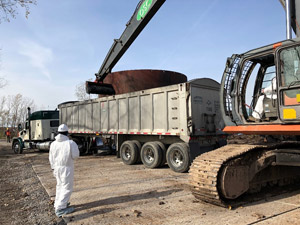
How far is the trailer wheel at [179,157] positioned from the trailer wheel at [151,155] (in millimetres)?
496

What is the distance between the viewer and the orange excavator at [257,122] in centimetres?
425

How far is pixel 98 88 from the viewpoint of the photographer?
14.5m

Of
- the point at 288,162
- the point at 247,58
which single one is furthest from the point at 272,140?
the point at 247,58

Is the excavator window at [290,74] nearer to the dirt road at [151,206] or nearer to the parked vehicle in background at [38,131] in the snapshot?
the dirt road at [151,206]

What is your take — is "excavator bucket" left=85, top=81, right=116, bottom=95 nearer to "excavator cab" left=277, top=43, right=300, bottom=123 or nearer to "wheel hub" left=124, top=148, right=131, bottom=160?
"wheel hub" left=124, top=148, right=131, bottom=160

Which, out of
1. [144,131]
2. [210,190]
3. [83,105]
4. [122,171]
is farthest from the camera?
[83,105]

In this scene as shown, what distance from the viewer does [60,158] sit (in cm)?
479

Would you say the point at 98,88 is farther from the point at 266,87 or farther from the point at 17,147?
the point at 266,87

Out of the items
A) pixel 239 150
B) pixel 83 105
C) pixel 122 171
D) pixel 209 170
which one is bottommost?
pixel 122 171

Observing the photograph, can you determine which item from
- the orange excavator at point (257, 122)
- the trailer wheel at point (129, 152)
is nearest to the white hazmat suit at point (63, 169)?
the orange excavator at point (257, 122)

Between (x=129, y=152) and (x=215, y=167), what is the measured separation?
6.53 metres

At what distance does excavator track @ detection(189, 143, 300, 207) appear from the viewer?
14.5ft

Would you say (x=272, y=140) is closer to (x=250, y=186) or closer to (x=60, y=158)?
(x=250, y=186)

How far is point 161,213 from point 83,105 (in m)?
10.6
